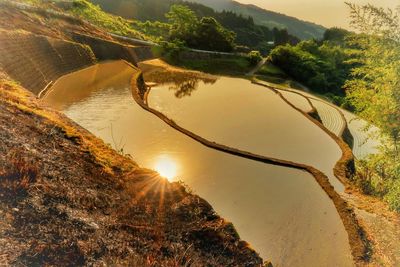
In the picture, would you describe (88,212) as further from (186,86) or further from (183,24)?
(183,24)

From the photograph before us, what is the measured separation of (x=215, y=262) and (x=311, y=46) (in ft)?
213

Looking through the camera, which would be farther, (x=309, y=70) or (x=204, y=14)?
(x=204, y=14)

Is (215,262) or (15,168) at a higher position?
(15,168)

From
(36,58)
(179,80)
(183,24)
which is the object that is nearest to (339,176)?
(36,58)

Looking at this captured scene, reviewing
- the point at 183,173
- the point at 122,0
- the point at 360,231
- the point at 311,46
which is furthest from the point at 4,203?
the point at 122,0

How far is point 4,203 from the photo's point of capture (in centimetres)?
632

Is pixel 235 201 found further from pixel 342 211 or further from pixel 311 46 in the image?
pixel 311 46

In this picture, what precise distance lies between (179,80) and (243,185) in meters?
21.7

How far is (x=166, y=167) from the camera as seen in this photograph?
41.8 feet

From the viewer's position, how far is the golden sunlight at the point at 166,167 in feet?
39.8

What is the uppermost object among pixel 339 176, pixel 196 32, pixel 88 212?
pixel 196 32

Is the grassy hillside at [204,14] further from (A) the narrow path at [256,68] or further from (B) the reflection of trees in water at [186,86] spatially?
(B) the reflection of trees in water at [186,86]

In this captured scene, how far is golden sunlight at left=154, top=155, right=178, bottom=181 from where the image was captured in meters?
12.1

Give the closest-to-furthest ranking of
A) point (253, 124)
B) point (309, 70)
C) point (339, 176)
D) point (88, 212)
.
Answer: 1. point (88, 212)
2. point (339, 176)
3. point (253, 124)
4. point (309, 70)
